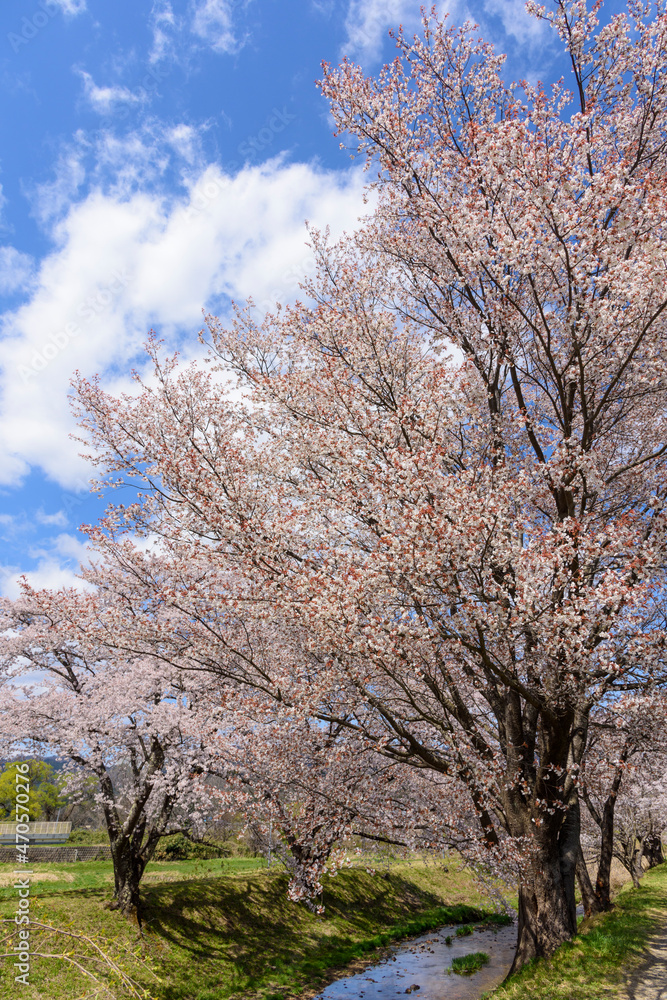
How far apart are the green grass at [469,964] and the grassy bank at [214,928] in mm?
3693

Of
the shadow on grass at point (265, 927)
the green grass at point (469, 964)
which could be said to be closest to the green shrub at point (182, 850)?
the shadow on grass at point (265, 927)

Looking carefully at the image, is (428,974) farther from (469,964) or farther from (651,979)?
(651,979)

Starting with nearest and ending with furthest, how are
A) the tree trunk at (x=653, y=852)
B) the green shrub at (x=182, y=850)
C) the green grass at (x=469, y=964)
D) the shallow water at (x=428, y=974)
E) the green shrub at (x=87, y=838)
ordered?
1. the shallow water at (x=428, y=974)
2. the green grass at (x=469, y=964)
3. the green shrub at (x=182, y=850)
4. the green shrub at (x=87, y=838)
5. the tree trunk at (x=653, y=852)

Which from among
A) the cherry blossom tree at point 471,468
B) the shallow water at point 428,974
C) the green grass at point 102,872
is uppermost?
the cherry blossom tree at point 471,468

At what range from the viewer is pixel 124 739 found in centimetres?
1622

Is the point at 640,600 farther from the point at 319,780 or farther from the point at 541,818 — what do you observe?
the point at 319,780

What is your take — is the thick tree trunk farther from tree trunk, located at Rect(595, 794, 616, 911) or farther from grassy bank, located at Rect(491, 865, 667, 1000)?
tree trunk, located at Rect(595, 794, 616, 911)

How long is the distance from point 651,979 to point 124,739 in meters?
12.9

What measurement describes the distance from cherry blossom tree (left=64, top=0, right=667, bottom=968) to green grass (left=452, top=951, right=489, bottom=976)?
791 centimetres

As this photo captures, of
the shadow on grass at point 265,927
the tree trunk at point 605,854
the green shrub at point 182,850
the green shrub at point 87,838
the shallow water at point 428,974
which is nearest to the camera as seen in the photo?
the shallow water at point 428,974

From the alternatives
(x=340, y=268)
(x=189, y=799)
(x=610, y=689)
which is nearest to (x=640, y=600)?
(x=610, y=689)

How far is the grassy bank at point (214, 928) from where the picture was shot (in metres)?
12.9

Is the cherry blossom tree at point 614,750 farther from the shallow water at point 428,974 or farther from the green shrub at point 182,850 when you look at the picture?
the green shrub at point 182,850

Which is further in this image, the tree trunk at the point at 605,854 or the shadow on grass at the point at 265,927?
the tree trunk at the point at 605,854
